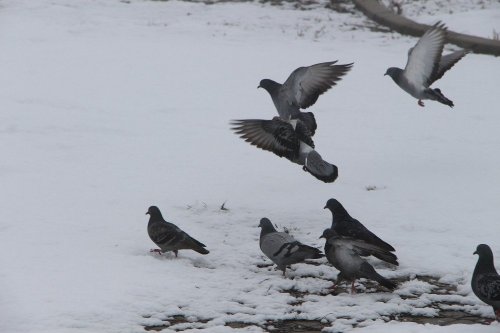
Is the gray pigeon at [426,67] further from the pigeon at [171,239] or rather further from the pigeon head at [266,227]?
the pigeon at [171,239]

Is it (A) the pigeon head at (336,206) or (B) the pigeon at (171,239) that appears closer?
(B) the pigeon at (171,239)

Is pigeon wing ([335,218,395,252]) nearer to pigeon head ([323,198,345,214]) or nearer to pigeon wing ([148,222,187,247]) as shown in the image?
pigeon head ([323,198,345,214])

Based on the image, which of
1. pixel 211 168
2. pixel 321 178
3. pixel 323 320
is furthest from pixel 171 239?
pixel 211 168

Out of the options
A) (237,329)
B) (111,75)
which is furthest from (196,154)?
(237,329)

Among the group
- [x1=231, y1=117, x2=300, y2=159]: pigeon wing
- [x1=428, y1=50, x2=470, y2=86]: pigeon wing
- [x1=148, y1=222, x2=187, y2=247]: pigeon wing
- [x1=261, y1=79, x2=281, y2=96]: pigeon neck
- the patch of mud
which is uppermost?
[x1=428, y1=50, x2=470, y2=86]: pigeon wing

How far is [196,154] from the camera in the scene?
30.9 feet

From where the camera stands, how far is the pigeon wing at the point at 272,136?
781 cm

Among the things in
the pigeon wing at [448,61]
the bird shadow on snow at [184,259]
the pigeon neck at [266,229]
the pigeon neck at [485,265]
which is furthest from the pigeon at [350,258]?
the pigeon wing at [448,61]

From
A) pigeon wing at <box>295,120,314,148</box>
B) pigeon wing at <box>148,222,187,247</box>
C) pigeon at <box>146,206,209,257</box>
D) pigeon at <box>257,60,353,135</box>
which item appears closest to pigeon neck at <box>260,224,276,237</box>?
pigeon at <box>146,206,209,257</box>

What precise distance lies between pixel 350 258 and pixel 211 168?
310 centimetres

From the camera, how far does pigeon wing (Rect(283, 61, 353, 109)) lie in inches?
340

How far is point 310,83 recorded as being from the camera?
8750 mm

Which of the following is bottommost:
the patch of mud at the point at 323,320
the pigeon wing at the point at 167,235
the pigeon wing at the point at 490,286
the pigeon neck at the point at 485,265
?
the patch of mud at the point at 323,320

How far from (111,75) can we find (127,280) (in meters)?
6.47
